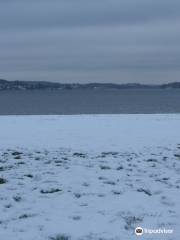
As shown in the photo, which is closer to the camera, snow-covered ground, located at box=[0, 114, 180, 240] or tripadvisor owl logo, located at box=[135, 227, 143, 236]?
tripadvisor owl logo, located at box=[135, 227, 143, 236]

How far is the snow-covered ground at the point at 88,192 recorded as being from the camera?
271 inches

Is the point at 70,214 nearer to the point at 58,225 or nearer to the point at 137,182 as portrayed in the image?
the point at 58,225

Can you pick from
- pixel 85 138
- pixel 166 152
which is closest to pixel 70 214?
pixel 166 152

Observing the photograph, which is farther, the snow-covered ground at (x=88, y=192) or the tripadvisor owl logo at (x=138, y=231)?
the snow-covered ground at (x=88, y=192)

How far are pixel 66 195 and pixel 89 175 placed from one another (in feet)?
6.36

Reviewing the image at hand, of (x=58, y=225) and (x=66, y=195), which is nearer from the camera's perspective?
(x=58, y=225)

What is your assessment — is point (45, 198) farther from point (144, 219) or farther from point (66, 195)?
point (144, 219)

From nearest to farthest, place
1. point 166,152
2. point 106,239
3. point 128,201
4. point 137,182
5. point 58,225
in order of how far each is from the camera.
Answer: point 106,239 → point 58,225 → point 128,201 → point 137,182 → point 166,152

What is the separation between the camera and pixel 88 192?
8.95 metres

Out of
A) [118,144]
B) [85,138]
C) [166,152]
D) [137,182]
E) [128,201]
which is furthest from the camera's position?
[85,138]

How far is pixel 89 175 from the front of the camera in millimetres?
10578

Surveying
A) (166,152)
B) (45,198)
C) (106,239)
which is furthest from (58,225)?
(166,152)

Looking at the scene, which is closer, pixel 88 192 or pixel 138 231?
pixel 138 231

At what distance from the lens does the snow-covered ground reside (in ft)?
22.6
